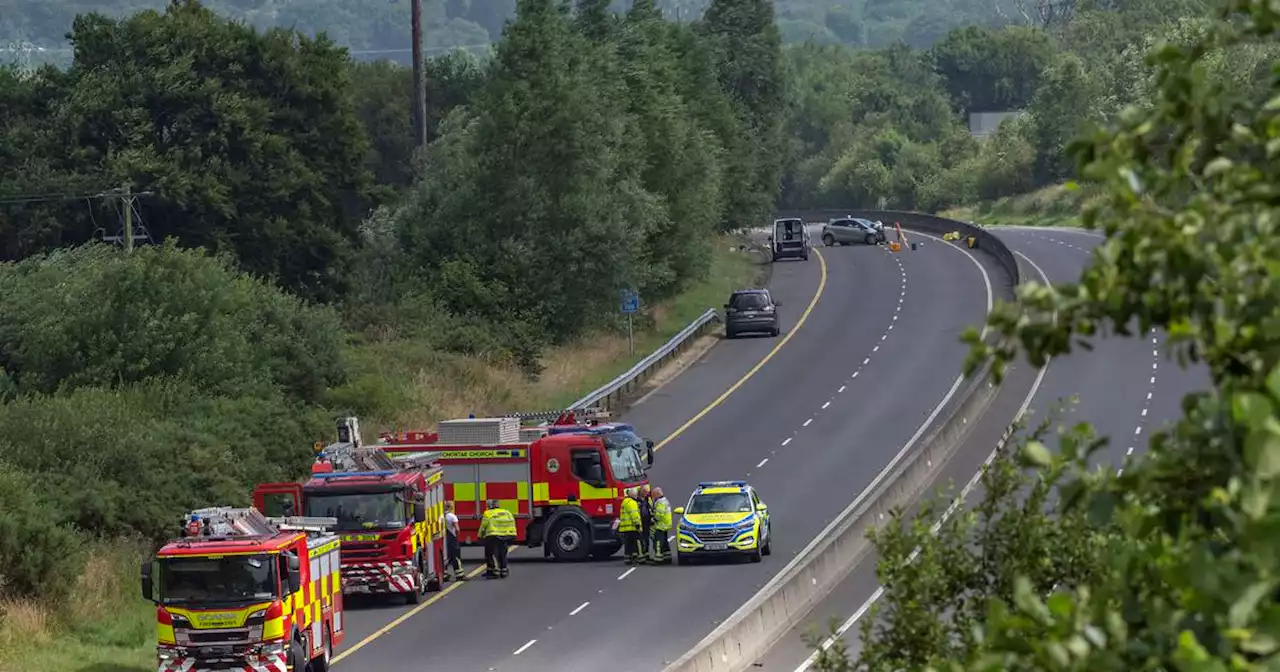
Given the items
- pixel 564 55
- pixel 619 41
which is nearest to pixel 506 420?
pixel 564 55

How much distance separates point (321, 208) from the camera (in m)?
68.8

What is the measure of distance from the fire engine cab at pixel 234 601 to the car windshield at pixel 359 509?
638 centimetres

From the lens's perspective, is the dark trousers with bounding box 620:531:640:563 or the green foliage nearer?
the green foliage

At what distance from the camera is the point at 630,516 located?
39.7 meters

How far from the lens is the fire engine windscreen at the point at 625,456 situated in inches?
1619

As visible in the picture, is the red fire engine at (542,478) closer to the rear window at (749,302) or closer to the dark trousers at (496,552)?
the dark trousers at (496,552)

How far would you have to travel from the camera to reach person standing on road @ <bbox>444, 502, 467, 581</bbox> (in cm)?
3891

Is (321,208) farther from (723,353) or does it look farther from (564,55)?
(723,353)

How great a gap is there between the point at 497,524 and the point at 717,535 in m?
4.26

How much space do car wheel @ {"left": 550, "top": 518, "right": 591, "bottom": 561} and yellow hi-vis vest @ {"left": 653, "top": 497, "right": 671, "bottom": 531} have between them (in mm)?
1697

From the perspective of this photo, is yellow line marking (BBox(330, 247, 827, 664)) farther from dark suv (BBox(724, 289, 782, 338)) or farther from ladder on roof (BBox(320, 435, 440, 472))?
ladder on roof (BBox(320, 435, 440, 472))

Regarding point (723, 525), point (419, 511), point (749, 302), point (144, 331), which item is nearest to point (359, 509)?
point (419, 511)

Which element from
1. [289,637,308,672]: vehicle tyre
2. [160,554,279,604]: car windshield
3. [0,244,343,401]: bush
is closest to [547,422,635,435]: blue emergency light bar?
[0,244,343,401]: bush

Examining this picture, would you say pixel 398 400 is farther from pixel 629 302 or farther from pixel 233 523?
pixel 233 523
